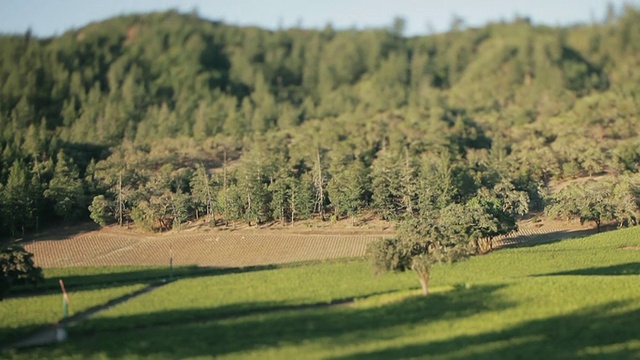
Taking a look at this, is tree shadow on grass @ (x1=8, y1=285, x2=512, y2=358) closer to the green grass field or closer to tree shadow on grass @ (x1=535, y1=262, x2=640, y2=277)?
the green grass field

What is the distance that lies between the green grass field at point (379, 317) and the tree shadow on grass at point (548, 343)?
0.05 meters

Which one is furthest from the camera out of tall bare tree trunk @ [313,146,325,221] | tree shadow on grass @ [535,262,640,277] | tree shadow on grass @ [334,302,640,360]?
tall bare tree trunk @ [313,146,325,221]

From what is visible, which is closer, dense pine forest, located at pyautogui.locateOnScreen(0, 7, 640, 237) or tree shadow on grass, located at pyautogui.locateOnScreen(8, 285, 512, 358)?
tree shadow on grass, located at pyautogui.locateOnScreen(8, 285, 512, 358)

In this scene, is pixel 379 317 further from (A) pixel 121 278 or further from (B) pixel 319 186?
(B) pixel 319 186

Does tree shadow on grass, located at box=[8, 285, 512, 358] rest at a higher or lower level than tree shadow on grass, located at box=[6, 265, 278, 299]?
lower

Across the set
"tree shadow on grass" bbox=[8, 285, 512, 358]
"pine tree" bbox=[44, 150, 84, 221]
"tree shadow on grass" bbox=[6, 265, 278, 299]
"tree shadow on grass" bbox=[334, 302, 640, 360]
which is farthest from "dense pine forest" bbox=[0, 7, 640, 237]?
"tree shadow on grass" bbox=[334, 302, 640, 360]

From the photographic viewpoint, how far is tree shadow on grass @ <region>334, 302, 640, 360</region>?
24.2 m

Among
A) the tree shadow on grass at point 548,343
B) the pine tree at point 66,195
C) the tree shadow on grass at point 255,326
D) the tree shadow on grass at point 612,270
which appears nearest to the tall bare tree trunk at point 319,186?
the pine tree at point 66,195

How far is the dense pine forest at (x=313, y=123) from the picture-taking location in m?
60.9

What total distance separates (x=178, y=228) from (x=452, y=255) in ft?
99.6

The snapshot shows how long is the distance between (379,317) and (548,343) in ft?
23.5

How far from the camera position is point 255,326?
29.2 metres

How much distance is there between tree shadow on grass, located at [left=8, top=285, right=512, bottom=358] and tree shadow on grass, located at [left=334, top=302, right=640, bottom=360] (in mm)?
2486

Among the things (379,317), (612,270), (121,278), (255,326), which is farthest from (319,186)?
(255,326)
